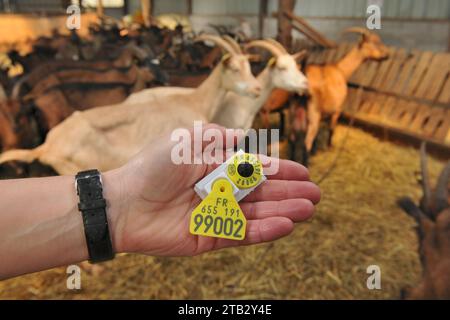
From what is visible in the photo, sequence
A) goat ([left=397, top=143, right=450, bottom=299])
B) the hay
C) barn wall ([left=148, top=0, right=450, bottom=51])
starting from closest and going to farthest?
1. goat ([left=397, top=143, right=450, bottom=299])
2. the hay
3. barn wall ([left=148, top=0, right=450, bottom=51])

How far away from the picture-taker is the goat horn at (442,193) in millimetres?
1805

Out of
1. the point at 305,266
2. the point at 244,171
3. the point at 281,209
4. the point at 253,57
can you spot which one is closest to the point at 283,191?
the point at 281,209

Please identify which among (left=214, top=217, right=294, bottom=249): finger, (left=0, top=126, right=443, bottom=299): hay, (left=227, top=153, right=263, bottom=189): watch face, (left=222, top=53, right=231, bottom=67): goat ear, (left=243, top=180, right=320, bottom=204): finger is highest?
(left=222, top=53, right=231, bottom=67): goat ear

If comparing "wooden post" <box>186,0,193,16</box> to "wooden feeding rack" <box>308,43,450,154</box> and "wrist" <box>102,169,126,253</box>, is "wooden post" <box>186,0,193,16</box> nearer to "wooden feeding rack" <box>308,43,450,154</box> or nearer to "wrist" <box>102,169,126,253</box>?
"wooden feeding rack" <box>308,43,450,154</box>

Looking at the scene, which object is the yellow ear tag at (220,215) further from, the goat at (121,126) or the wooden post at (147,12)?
the wooden post at (147,12)

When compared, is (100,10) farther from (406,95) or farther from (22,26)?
(406,95)

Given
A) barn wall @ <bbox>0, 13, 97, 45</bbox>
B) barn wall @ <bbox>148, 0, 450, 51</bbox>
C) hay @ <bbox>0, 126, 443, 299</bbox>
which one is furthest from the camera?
barn wall @ <bbox>0, 13, 97, 45</bbox>

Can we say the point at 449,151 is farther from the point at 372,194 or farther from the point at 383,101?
the point at 372,194

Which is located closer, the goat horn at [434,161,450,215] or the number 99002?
the number 99002

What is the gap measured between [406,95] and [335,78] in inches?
28.4

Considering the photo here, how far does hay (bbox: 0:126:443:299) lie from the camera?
7.11 ft

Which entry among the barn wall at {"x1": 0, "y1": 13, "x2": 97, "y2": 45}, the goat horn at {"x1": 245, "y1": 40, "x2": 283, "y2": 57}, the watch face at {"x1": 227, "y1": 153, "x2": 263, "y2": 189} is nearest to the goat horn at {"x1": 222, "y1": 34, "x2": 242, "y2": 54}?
the goat horn at {"x1": 245, "y1": 40, "x2": 283, "y2": 57}

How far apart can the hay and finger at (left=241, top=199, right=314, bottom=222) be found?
69 cm

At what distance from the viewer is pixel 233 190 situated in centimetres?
100
